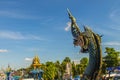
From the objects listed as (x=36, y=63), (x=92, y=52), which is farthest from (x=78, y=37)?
(x=36, y=63)

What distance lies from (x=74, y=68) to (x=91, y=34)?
5591cm

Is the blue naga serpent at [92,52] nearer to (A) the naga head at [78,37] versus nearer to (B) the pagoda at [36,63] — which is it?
(A) the naga head at [78,37]

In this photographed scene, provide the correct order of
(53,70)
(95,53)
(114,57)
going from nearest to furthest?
(95,53) → (114,57) → (53,70)

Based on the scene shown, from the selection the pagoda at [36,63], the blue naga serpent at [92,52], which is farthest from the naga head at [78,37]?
the pagoda at [36,63]

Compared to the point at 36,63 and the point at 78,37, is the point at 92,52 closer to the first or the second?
the point at 78,37

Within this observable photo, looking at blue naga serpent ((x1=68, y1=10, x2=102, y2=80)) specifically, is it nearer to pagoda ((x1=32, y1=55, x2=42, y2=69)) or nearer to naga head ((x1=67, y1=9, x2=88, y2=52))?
naga head ((x1=67, y1=9, x2=88, y2=52))

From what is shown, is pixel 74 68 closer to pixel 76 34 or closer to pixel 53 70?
pixel 53 70

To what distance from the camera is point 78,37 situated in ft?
73.7

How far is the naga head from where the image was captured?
22.1m

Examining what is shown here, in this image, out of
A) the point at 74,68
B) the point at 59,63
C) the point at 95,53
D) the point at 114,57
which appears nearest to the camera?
the point at 95,53

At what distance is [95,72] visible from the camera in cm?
2169

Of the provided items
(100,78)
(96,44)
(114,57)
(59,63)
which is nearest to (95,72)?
(100,78)

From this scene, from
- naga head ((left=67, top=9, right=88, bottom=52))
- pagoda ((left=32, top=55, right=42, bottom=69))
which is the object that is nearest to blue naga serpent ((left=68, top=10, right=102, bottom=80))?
naga head ((left=67, top=9, right=88, bottom=52))

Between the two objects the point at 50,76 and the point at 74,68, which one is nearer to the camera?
the point at 50,76
